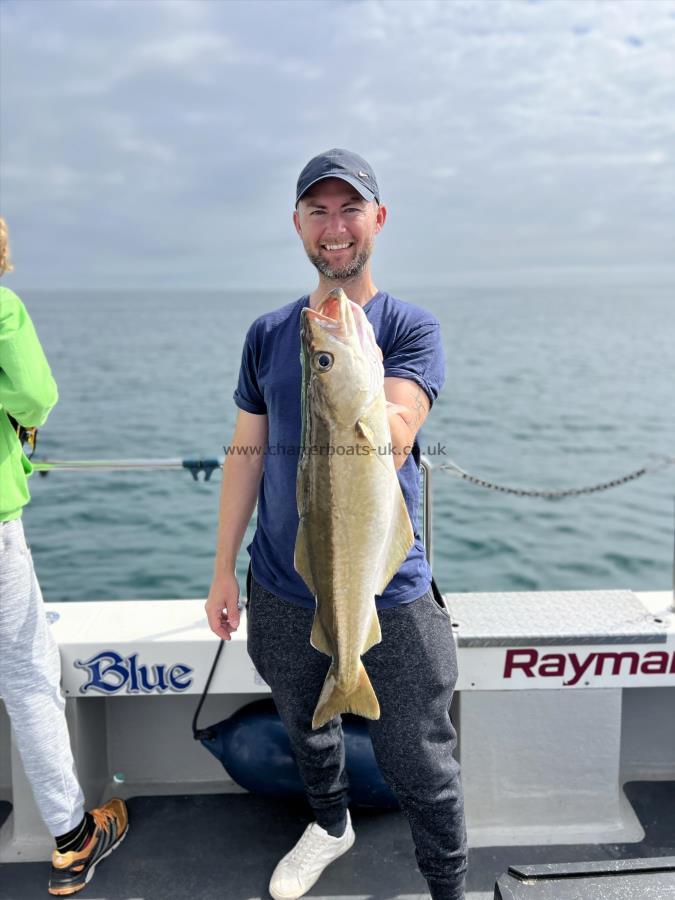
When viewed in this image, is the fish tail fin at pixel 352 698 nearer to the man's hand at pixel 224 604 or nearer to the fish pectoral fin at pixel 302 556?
the fish pectoral fin at pixel 302 556

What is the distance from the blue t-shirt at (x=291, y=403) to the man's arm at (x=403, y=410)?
0.04m

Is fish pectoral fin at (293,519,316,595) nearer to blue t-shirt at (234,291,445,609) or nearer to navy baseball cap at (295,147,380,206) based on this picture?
blue t-shirt at (234,291,445,609)

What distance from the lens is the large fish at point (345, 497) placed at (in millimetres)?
2029

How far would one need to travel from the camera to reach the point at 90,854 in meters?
3.24

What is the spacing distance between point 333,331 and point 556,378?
96.9 ft

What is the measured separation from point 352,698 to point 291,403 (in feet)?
3.22

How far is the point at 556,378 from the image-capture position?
98.9 ft

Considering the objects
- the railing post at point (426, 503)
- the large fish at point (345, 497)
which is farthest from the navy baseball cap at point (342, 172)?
the railing post at point (426, 503)

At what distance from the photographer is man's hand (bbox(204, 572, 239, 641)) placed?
290 centimetres

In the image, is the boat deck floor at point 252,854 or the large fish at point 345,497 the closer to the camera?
the large fish at point 345,497

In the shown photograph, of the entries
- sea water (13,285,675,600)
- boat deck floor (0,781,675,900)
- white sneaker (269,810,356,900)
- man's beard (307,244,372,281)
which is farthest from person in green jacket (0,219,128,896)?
sea water (13,285,675,600)

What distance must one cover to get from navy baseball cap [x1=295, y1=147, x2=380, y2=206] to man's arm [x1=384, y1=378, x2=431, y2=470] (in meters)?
0.67

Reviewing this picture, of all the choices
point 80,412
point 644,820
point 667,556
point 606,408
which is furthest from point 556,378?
point 644,820

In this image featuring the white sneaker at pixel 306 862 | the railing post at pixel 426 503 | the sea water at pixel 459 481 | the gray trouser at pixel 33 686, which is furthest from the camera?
the sea water at pixel 459 481
